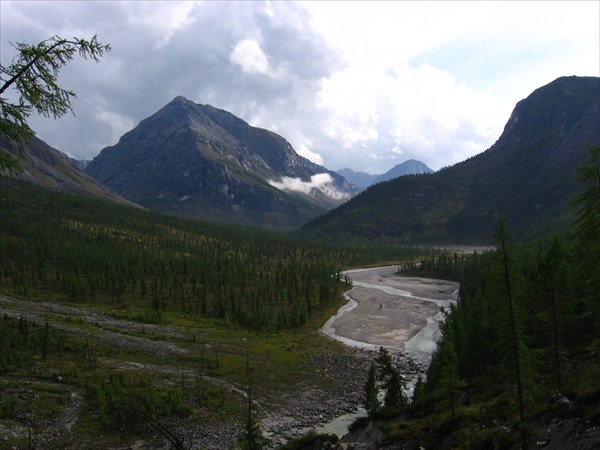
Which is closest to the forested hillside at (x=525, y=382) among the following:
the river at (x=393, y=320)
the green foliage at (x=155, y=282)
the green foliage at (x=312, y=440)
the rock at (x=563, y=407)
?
the rock at (x=563, y=407)

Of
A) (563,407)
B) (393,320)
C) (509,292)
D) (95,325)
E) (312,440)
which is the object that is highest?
(509,292)

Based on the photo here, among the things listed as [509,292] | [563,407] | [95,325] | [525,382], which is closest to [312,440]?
[525,382]

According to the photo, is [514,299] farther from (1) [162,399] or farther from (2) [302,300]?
(2) [302,300]

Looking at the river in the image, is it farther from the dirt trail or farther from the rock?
the dirt trail

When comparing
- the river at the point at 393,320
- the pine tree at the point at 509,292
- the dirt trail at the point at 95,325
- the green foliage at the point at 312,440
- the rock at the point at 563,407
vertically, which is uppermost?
the pine tree at the point at 509,292

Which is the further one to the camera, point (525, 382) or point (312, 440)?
point (312, 440)

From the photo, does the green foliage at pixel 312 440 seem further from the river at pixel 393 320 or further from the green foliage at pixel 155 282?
the green foliage at pixel 155 282

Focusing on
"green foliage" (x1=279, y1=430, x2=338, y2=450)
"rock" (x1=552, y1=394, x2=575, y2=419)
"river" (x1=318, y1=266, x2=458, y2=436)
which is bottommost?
"river" (x1=318, y1=266, x2=458, y2=436)

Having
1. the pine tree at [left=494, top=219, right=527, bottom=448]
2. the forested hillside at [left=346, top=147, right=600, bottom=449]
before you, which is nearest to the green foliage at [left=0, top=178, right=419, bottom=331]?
the forested hillside at [left=346, top=147, right=600, bottom=449]

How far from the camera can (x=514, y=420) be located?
28.5 meters

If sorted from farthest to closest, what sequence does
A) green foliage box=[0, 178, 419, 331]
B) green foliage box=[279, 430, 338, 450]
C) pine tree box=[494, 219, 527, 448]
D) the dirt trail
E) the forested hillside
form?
green foliage box=[0, 178, 419, 331]
the dirt trail
green foliage box=[279, 430, 338, 450]
pine tree box=[494, 219, 527, 448]
the forested hillside

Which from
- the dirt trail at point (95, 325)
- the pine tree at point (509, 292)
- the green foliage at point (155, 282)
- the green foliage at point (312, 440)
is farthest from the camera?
the green foliage at point (155, 282)

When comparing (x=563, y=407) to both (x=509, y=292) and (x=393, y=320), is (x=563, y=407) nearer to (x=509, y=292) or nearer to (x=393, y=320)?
(x=509, y=292)

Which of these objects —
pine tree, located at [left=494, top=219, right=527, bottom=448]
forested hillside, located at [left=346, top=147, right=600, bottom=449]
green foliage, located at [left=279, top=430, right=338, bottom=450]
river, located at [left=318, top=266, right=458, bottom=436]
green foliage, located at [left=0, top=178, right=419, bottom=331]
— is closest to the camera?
forested hillside, located at [left=346, top=147, right=600, bottom=449]
